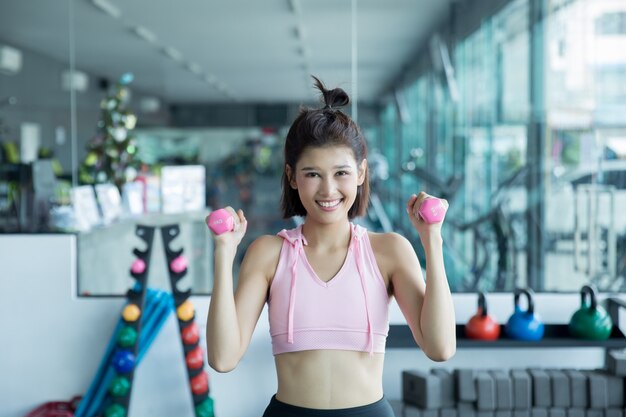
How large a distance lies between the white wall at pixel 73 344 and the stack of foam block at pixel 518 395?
0.29m

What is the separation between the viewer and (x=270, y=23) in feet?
15.9

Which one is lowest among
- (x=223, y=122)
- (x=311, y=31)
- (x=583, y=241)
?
(x=583, y=241)

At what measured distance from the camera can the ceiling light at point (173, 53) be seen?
5297 millimetres

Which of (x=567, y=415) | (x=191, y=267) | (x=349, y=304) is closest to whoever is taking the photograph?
(x=349, y=304)

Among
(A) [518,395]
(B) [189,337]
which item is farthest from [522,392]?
(B) [189,337]

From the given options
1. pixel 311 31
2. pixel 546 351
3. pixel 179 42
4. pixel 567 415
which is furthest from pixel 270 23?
pixel 567 415

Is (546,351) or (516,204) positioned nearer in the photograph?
(546,351)

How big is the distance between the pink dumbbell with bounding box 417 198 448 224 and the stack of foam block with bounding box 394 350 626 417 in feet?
5.47

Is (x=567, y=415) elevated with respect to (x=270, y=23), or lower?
lower

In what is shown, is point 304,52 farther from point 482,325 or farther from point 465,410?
point 465,410

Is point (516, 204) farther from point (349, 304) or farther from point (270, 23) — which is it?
point (349, 304)

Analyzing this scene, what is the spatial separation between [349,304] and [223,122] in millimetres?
3805

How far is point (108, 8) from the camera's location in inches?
203

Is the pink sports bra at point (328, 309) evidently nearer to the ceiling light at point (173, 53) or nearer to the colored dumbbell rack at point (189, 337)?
the colored dumbbell rack at point (189, 337)
